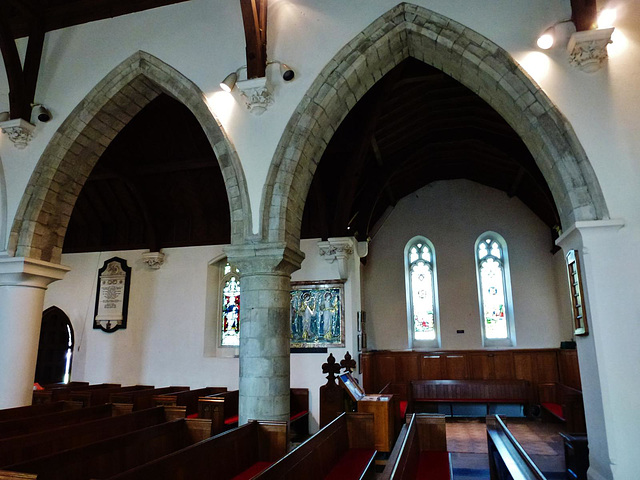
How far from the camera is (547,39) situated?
3992mm

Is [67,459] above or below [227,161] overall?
below

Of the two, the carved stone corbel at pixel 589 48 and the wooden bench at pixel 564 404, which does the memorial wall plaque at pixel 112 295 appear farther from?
the carved stone corbel at pixel 589 48

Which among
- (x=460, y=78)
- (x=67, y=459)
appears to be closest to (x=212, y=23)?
(x=460, y=78)

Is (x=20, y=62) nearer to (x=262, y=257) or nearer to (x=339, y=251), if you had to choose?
(x=262, y=257)

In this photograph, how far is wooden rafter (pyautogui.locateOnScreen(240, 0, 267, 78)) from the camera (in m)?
4.51

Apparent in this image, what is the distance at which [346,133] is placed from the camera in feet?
21.9

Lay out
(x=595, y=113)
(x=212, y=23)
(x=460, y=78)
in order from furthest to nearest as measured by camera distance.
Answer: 1. (x=212, y=23)
2. (x=460, y=78)
3. (x=595, y=113)

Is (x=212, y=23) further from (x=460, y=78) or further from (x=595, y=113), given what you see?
(x=595, y=113)

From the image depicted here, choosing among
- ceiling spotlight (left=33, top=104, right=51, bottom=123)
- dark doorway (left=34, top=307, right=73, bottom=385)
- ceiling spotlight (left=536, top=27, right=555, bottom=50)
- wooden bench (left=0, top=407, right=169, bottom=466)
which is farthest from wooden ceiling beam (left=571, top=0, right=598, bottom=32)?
dark doorway (left=34, top=307, right=73, bottom=385)

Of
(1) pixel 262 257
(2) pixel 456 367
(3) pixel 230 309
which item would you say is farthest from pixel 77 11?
(2) pixel 456 367

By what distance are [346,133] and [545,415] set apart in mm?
5616

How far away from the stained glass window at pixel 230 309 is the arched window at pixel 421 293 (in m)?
3.44

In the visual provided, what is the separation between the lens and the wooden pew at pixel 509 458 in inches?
78.7

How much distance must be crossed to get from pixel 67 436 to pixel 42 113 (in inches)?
139
